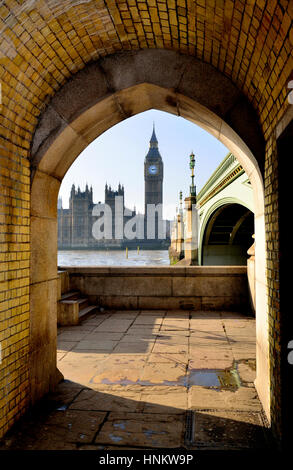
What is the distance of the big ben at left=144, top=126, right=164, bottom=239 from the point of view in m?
136

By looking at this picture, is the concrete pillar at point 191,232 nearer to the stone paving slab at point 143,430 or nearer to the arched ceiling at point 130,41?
the stone paving slab at point 143,430

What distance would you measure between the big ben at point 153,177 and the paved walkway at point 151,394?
121 meters

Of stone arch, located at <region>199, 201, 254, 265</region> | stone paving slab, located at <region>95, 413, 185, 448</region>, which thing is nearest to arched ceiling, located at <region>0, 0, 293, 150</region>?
stone paving slab, located at <region>95, 413, 185, 448</region>

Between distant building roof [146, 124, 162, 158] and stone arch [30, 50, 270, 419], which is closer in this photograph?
Result: stone arch [30, 50, 270, 419]

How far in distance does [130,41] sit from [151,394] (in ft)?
13.0

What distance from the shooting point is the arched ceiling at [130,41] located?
259 centimetres

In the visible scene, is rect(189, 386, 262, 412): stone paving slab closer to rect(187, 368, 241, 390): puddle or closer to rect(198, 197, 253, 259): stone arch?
rect(187, 368, 241, 390): puddle

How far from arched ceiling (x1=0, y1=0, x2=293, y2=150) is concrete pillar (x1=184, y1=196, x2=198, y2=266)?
25.8 metres

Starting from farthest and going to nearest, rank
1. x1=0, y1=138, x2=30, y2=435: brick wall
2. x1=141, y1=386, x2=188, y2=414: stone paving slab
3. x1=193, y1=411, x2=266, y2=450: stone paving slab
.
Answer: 1. x1=141, y1=386, x2=188, y2=414: stone paving slab
2. x1=0, y1=138, x2=30, y2=435: brick wall
3. x1=193, y1=411, x2=266, y2=450: stone paving slab

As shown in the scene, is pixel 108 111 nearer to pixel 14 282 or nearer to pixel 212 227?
pixel 14 282

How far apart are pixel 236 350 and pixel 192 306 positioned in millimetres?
3104

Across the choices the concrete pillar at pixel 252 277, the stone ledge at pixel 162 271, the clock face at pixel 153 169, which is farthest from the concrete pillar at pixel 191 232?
the clock face at pixel 153 169

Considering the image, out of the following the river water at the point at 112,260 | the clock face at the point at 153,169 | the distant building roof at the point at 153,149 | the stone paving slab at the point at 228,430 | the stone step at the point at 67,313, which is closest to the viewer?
the stone paving slab at the point at 228,430
